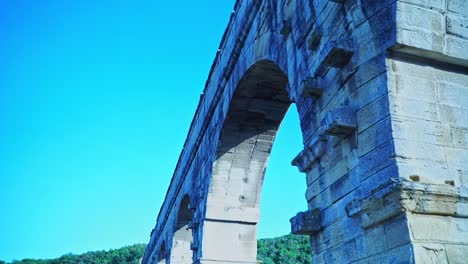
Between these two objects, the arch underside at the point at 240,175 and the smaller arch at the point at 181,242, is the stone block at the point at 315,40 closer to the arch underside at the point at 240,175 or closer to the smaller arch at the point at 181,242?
the arch underside at the point at 240,175

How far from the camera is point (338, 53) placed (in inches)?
138

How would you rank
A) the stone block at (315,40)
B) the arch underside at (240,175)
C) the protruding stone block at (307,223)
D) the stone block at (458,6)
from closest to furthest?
the stone block at (458,6) < the protruding stone block at (307,223) < the stone block at (315,40) < the arch underside at (240,175)

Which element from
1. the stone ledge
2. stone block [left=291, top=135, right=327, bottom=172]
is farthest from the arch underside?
the stone ledge

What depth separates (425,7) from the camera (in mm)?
3324

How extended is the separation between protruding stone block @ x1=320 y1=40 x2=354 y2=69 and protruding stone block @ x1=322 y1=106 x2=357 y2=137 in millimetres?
454

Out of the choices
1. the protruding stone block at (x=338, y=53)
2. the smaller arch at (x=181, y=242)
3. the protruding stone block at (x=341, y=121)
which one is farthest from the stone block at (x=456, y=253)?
the smaller arch at (x=181, y=242)

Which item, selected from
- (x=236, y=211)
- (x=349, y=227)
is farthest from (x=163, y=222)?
(x=349, y=227)

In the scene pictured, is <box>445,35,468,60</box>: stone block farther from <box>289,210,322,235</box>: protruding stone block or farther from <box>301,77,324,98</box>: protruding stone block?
<box>289,210,322,235</box>: protruding stone block

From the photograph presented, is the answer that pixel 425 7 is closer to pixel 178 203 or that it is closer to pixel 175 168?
pixel 178 203

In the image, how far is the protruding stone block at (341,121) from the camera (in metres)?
3.30

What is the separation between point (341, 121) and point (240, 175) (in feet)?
19.6

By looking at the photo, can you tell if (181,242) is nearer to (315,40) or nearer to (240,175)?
(240,175)

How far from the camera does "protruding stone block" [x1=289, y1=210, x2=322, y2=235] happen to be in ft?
12.5

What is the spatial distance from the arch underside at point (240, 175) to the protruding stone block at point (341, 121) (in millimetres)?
4668
